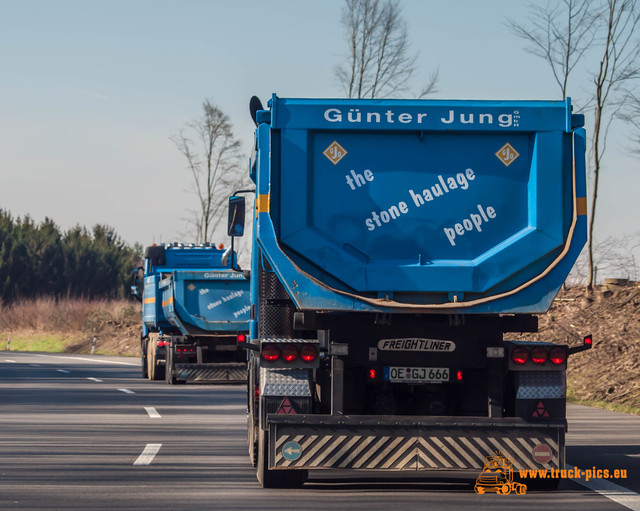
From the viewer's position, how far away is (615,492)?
10352 millimetres

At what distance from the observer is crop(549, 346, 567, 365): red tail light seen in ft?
34.4

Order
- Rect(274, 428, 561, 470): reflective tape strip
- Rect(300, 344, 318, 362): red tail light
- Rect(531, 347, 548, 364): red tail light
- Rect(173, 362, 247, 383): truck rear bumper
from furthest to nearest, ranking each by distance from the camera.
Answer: Rect(173, 362, 247, 383): truck rear bumper < Rect(531, 347, 548, 364): red tail light < Rect(300, 344, 318, 362): red tail light < Rect(274, 428, 561, 470): reflective tape strip

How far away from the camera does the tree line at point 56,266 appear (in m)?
89.0

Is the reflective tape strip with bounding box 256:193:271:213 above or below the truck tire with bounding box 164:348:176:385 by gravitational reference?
above

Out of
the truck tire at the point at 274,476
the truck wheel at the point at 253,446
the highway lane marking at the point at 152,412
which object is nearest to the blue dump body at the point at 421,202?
the truck tire at the point at 274,476

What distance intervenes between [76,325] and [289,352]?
5851 centimetres

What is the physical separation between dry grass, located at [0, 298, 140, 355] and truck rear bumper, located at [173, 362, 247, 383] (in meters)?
29.5

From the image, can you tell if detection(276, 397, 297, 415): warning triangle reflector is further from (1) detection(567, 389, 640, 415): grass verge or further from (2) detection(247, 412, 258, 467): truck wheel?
(1) detection(567, 389, 640, 415): grass verge

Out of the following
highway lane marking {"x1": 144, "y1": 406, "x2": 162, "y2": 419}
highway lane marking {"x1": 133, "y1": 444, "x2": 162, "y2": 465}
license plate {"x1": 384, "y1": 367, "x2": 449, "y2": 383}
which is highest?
license plate {"x1": 384, "y1": 367, "x2": 449, "y2": 383}

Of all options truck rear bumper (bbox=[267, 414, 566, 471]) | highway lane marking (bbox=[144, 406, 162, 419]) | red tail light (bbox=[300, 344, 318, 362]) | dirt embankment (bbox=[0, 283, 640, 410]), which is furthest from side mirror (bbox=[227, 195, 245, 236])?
dirt embankment (bbox=[0, 283, 640, 410])

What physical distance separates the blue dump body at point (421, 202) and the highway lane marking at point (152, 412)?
8.87 meters

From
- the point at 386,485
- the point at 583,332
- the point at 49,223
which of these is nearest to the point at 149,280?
the point at 583,332

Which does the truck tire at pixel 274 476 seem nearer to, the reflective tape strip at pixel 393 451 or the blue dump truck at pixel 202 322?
the reflective tape strip at pixel 393 451

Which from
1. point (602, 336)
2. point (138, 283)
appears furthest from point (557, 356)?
point (138, 283)
